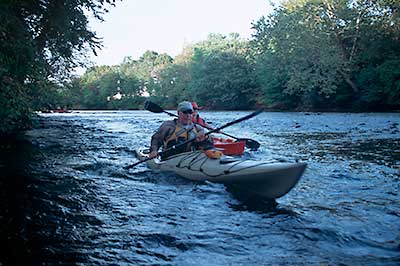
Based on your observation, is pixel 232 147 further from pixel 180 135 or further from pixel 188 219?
pixel 188 219

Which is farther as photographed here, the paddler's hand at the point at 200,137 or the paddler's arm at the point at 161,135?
the paddler's arm at the point at 161,135

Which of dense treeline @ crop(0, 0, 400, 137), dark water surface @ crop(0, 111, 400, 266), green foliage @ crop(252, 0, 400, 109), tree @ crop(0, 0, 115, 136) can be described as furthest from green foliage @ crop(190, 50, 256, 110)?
dark water surface @ crop(0, 111, 400, 266)

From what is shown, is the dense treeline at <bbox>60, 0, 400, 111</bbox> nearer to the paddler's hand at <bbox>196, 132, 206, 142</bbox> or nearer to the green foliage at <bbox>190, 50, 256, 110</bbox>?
the green foliage at <bbox>190, 50, 256, 110</bbox>

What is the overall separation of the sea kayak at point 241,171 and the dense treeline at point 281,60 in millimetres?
2606

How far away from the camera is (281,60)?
35281 mm

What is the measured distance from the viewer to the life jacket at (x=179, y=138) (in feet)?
21.1

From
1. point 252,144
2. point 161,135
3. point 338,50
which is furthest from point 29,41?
point 338,50

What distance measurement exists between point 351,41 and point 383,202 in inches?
1195

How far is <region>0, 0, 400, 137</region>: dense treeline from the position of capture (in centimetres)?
730

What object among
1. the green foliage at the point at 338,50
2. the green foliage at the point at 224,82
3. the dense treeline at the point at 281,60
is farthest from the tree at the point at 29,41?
the green foliage at the point at 224,82

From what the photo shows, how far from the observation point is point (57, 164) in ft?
25.8

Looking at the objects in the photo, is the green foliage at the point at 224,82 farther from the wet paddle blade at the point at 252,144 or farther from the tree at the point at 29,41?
the wet paddle blade at the point at 252,144

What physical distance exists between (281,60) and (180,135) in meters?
30.7

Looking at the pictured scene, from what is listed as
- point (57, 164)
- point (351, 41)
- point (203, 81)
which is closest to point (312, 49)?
point (351, 41)
